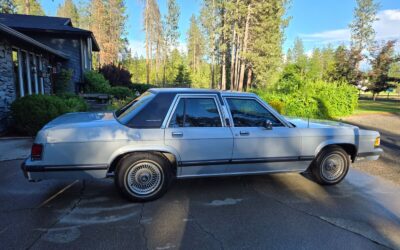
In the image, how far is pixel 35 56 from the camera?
11.3m

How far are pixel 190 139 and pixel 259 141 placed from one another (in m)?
1.12

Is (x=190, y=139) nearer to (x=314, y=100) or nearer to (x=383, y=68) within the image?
(x=314, y=100)

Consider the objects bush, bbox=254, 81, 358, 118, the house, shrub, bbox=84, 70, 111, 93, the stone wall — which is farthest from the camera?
shrub, bbox=84, 70, 111, 93

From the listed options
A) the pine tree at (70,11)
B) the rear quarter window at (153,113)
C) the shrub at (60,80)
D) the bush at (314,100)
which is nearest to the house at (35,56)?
the shrub at (60,80)

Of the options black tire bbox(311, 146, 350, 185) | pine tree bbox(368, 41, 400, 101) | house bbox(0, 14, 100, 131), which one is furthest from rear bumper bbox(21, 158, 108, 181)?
pine tree bbox(368, 41, 400, 101)

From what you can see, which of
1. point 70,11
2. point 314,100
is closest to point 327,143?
point 314,100

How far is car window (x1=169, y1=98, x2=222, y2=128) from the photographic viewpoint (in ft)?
13.4

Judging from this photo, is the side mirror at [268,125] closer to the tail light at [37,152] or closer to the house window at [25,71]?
the tail light at [37,152]

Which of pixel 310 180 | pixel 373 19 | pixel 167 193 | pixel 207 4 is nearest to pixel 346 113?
pixel 310 180

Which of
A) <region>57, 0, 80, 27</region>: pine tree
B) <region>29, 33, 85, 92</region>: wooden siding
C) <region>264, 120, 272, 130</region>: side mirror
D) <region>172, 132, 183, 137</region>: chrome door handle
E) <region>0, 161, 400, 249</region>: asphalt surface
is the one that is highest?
<region>57, 0, 80, 27</region>: pine tree

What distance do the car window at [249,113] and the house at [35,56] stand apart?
22.7 ft

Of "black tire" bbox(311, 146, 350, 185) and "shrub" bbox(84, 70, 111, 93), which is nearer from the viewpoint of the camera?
"black tire" bbox(311, 146, 350, 185)

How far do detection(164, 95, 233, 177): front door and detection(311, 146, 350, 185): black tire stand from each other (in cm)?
173

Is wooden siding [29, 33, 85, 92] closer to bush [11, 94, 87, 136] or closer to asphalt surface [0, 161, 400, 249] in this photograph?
bush [11, 94, 87, 136]
